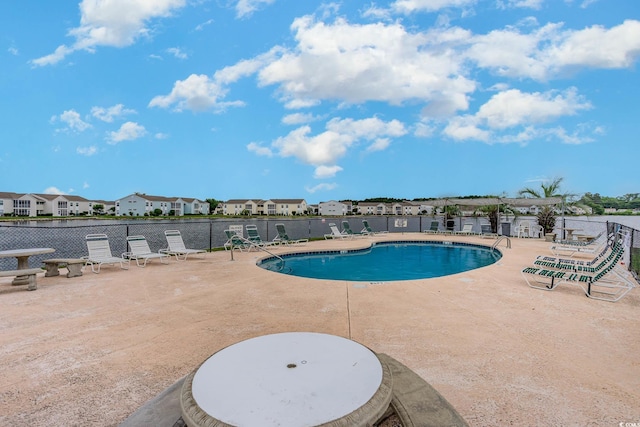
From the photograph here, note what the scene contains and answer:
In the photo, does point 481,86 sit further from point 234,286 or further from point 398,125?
point 234,286

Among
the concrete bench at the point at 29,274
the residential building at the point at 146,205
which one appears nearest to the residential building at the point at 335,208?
the residential building at the point at 146,205

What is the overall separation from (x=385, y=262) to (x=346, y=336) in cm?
837

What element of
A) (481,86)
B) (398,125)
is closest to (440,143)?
(398,125)

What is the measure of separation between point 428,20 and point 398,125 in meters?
12.5

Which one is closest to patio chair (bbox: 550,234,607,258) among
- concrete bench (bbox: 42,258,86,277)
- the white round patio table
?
the white round patio table

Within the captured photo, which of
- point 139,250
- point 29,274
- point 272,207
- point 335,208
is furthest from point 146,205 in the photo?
point 29,274

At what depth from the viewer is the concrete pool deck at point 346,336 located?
96.7 inches

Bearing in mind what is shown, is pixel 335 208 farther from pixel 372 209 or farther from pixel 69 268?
pixel 69 268

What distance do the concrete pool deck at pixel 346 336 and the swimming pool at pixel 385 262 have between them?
3.04 m

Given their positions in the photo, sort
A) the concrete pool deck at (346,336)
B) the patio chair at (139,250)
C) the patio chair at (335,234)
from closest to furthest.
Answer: the concrete pool deck at (346,336) → the patio chair at (139,250) → the patio chair at (335,234)

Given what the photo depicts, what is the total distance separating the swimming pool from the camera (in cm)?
969

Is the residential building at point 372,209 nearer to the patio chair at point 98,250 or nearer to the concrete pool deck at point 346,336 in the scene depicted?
the patio chair at point 98,250

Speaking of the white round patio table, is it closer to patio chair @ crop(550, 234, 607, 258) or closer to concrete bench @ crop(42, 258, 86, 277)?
concrete bench @ crop(42, 258, 86, 277)

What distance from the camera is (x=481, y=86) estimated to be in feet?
66.2
